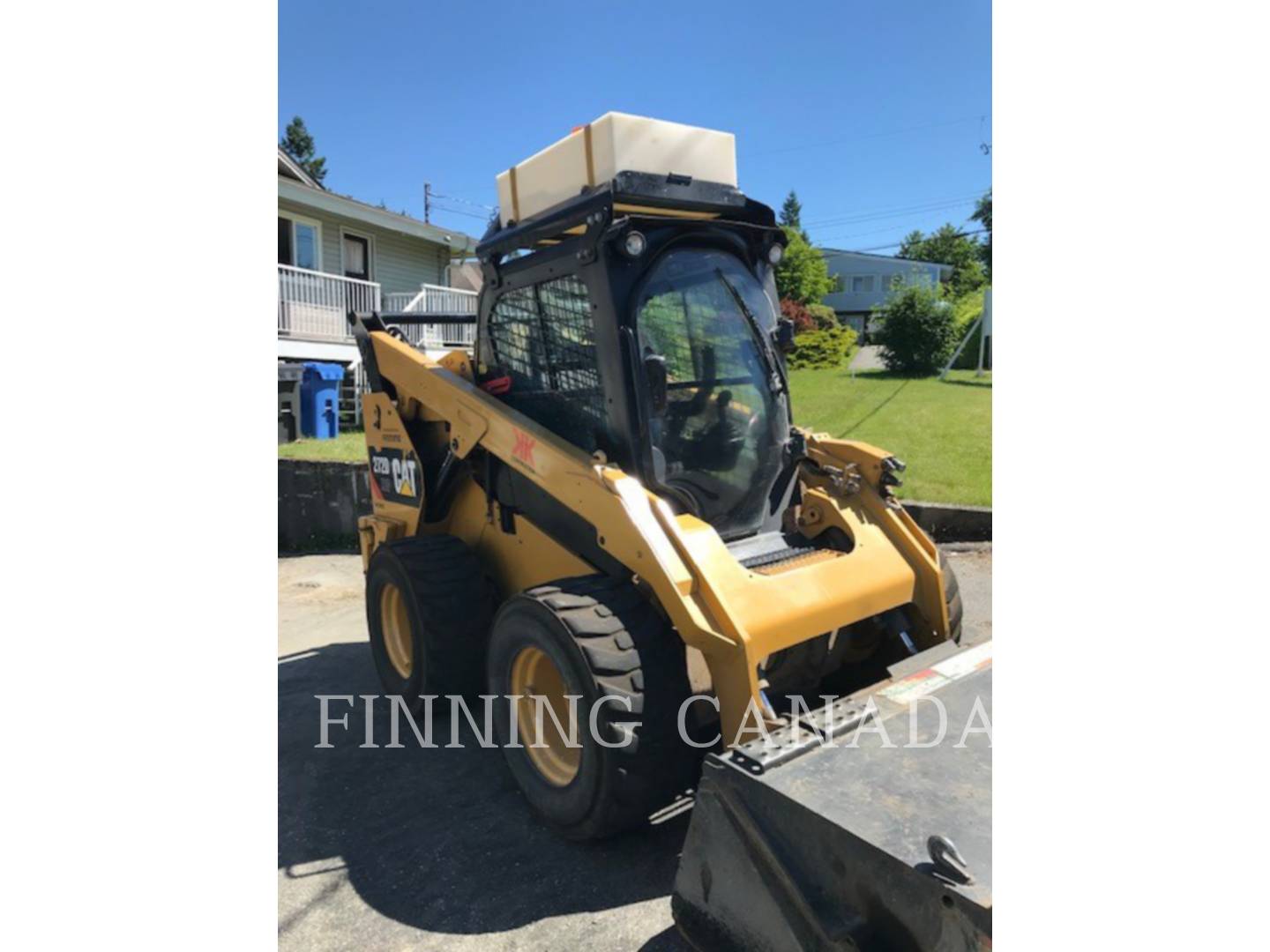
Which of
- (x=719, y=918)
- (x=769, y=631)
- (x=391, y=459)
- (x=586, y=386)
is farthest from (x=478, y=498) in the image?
(x=719, y=918)

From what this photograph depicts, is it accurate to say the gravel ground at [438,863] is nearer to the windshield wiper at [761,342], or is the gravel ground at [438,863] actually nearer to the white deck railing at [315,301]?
the windshield wiper at [761,342]

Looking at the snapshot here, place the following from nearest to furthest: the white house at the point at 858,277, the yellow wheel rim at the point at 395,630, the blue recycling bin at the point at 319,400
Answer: the yellow wheel rim at the point at 395,630
the blue recycling bin at the point at 319,400
the white house at the point at 858,277

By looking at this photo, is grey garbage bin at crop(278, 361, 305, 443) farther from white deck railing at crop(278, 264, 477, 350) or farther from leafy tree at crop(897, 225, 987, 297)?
leafy tree at crop(897, 225, 987, 297)

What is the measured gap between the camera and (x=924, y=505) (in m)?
8.04

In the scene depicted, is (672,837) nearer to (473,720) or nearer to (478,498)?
(473,720)

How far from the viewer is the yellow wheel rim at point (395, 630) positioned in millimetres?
4527

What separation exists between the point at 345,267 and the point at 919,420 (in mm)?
11602

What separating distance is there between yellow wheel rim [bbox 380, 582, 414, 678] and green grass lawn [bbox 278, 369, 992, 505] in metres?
5.24

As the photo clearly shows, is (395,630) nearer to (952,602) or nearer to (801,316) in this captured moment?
(952,602)

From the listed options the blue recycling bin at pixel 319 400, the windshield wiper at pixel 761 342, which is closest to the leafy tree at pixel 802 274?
the blue recycling bin at pixel 319 400

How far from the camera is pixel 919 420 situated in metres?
12.9

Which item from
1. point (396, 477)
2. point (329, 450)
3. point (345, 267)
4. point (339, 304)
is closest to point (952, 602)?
point (396, 477)

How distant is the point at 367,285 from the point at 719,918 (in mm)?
15024

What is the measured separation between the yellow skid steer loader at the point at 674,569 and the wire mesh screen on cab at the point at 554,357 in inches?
0.7
